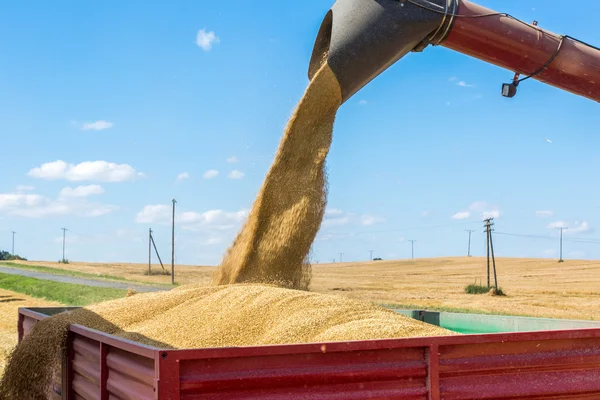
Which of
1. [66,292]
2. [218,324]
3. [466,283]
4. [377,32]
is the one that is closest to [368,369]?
[218,324]

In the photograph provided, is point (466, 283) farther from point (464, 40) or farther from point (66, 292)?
point (464, 40)

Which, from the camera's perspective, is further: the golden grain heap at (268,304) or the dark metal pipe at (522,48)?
the dark metal pipe at (522,48)

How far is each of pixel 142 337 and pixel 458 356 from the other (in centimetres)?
222

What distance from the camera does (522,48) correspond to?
6070 mm

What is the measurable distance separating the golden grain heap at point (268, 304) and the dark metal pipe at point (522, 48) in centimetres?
137

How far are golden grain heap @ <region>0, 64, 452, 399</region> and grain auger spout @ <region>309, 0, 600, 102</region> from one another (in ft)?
1.93

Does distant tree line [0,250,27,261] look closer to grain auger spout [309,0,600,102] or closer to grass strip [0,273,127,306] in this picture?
grass strip [0,273,127,306]

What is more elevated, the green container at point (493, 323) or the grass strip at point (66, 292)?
the green container at point (493, 323)

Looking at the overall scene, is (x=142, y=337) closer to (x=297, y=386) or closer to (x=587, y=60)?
(x=297, y=386)

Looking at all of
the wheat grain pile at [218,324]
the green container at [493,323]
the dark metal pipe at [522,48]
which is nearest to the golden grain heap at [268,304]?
the wheat grain pile at [218,324]

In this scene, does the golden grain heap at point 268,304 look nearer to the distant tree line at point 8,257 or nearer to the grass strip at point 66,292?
the grass strip at point 66,292

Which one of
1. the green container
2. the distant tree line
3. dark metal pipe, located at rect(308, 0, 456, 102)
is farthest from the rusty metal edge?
the distant tree line

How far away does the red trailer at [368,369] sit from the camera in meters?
2.83

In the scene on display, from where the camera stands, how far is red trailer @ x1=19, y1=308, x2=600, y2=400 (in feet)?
9.27
